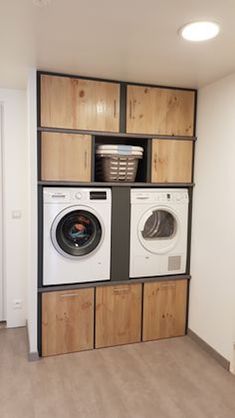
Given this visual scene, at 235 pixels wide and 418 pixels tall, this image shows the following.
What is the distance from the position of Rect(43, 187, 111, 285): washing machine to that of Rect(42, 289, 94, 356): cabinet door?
0.14 meters

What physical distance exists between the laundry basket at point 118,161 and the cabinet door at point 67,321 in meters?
1.08

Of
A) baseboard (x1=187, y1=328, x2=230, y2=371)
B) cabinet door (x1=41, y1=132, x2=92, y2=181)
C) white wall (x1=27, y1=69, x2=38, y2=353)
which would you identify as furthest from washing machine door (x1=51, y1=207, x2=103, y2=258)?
baseboard (x1=187, y1=328, x2=230, y2=371)

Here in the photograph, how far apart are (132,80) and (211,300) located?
2.12 metres

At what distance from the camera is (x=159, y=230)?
3.42 m

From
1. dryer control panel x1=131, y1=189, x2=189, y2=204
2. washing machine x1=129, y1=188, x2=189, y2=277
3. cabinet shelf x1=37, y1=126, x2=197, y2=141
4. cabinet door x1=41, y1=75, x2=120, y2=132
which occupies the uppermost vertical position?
cabinet door x1=41, y1=75, x2=120, y2=132

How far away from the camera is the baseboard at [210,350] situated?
2.91 metres

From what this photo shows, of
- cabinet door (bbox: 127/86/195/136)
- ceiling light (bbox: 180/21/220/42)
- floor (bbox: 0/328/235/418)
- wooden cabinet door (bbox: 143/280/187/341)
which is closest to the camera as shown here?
ceiling light (bbox: 180/21/220/42)

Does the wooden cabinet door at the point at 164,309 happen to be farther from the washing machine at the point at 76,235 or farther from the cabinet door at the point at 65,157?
the cabinet door at the point at 65,157

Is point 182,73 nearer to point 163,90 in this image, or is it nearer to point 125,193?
point 163,90

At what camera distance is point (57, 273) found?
2992 mm

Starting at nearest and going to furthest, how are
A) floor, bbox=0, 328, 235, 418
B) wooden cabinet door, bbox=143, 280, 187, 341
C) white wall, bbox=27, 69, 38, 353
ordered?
floor, bbox=0, 328, 235, 418
white wall, bbox=27, 69, 38, 353
wooden cabinet door, bbox=143, 280, 187, 341

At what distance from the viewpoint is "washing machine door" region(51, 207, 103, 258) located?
9.71ft

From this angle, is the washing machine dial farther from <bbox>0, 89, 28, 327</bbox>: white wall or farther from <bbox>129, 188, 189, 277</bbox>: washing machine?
<bbox>0, 89, 28, 327</bbox>: white wall

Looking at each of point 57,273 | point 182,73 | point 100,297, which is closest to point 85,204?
point 57,273
